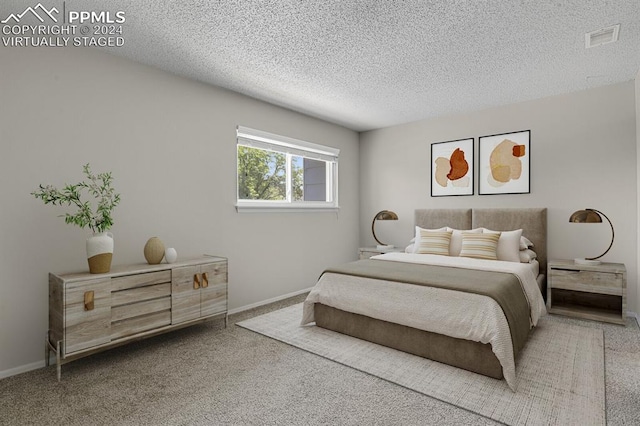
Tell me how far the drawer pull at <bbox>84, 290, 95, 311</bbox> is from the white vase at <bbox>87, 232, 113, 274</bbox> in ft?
0.62

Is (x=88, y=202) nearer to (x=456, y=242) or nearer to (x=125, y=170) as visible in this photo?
(x=125, y=170)

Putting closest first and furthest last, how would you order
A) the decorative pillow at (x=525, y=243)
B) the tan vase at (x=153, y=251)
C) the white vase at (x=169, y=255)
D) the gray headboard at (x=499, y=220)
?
the tan vase at (x=153, y=251) < the white vase at (x=169, y=255) < the decorative pillow at (x=525, y=243) < the gray headboard at (x=499, y=220)

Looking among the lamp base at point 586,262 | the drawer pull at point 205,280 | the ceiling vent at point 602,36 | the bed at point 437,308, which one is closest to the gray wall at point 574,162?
the lamp base at point 586,262

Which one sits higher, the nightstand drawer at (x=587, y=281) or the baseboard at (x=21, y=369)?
the nightstand drawer at (x=587, y=281)

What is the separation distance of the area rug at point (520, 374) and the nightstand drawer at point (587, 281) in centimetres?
46

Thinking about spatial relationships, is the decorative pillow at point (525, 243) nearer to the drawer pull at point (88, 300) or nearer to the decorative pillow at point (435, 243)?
the decorative pillow at point (435, 243)

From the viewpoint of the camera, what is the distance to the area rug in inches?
74.8

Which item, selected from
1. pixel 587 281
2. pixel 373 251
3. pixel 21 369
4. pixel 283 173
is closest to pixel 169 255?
pixel 21 369

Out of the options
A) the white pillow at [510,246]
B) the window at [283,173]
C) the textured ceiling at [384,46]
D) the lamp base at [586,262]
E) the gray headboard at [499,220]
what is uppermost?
the textured ceiling at [384,46]

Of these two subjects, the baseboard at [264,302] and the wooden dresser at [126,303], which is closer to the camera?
the wooden dresser at [126,303]

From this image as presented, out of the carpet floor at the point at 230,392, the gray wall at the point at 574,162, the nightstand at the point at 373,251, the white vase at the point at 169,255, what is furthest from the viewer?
the nightstand at the point at 373,251

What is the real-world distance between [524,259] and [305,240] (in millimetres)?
2749

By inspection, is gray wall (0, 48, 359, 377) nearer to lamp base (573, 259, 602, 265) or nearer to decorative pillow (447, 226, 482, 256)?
decorative pillow (447, 226, 482, 256)

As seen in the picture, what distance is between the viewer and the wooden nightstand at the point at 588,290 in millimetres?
3312
